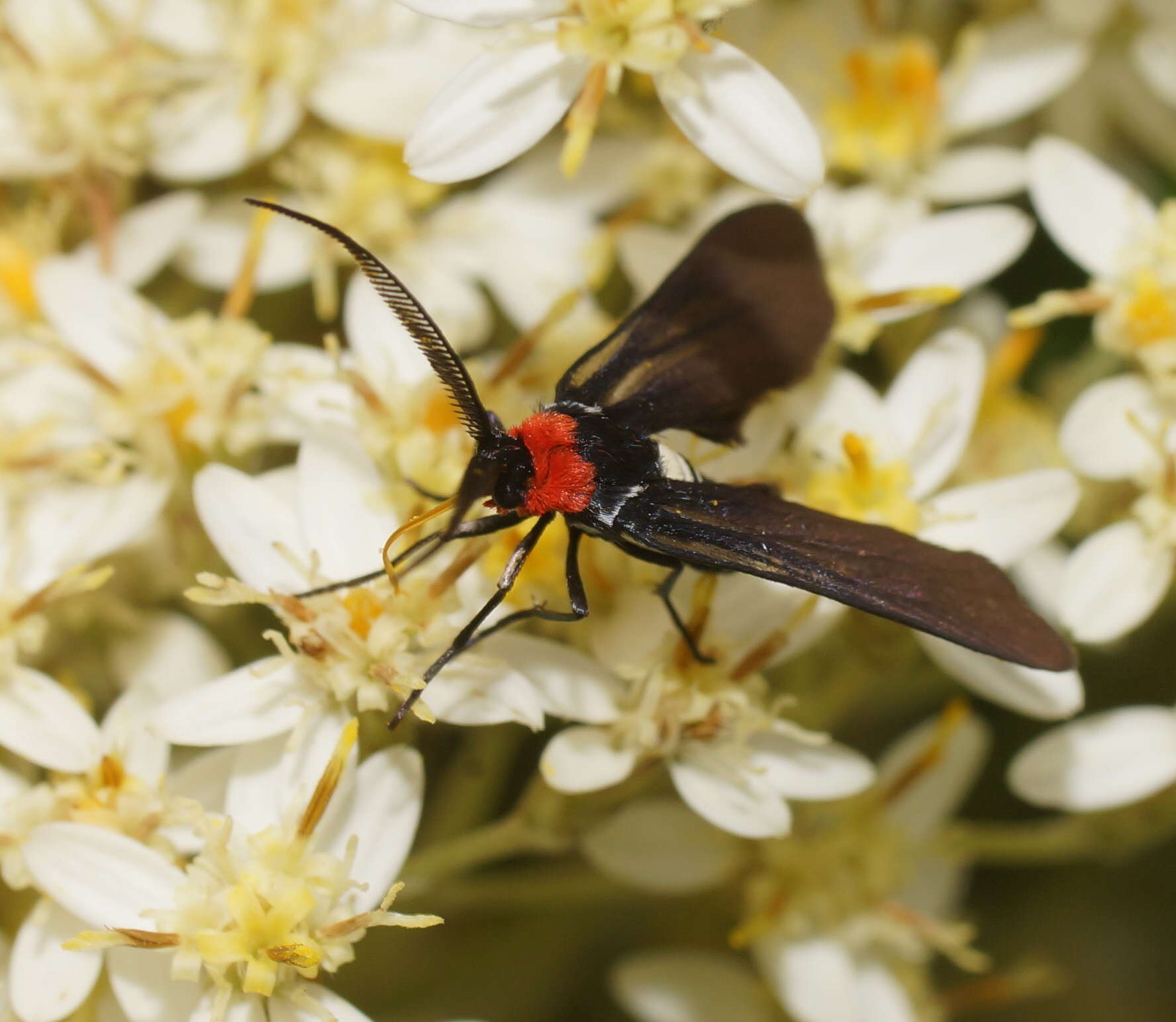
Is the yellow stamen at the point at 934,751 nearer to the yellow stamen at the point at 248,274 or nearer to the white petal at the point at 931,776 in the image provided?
the white petal at the point at 931,776

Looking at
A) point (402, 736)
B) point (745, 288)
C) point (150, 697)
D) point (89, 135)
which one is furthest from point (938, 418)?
point (89, 135)

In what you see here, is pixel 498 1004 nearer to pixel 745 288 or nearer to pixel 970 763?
pixel 970 763

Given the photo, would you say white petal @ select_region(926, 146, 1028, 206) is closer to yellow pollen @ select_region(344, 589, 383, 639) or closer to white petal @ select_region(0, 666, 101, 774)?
yellow pollen @ select_region(344, 589, 383, 639)

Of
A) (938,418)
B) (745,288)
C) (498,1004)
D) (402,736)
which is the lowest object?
(498,1004)

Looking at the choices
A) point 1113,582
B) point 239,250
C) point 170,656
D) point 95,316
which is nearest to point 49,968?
point 170,656

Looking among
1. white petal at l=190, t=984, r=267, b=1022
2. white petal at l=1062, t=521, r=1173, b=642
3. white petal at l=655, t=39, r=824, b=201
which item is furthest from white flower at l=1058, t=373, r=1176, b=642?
white petal at l=190, t=984, r=267, b=1022
